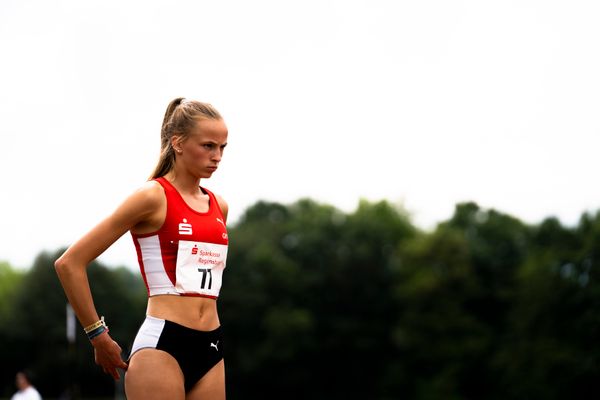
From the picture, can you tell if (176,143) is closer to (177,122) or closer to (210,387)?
(177,122)

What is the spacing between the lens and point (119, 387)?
78.2 m

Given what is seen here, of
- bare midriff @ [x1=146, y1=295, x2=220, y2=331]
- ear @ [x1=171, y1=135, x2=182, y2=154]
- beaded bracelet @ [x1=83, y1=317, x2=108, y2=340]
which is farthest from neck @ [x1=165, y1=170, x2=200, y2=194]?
beaded bracelet @ [x1=83, y1=317, x2=108, y2=340]

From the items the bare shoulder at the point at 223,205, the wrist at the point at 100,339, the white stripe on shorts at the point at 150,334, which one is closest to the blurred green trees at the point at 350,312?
the bare shoulder at the point at 223,205

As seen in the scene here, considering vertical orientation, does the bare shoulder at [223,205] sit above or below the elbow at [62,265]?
above

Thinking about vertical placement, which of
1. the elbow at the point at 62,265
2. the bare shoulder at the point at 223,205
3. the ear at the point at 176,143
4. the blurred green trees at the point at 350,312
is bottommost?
the elbow at the point at 62,265

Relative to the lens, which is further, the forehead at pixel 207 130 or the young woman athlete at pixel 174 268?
the forehead at pixel 207 130

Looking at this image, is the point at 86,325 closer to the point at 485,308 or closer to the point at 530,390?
the point at 530,390

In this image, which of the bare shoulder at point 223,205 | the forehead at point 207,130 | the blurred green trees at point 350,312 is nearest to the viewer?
the forehead at point 207,130

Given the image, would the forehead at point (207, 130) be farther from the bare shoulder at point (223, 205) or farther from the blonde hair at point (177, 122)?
the bare shoulder at point (223, 205)

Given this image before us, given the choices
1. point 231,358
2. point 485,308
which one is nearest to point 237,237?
→ point 231,358

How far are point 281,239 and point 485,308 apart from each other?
19.7m

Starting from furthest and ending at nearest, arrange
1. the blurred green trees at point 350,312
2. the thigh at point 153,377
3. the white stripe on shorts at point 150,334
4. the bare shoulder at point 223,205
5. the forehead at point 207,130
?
the blurred green trees at point 350,312 < the bare shoulder at point 223,205 < the forehead at point 207,130 < the white stripe on shorts at point 150,334 < the thigh at point 153,377

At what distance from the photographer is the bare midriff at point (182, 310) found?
4.91 metres

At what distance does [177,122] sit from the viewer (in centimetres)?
506
